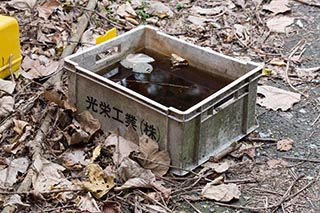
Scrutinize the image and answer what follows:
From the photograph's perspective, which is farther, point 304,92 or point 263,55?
point 263,55

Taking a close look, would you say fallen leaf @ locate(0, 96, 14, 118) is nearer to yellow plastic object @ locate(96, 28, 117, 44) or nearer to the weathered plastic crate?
the weathered plastic crate

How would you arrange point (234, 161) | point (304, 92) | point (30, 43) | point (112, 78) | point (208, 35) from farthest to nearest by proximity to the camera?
point (208, 35) → point (30, 43) → point (304, 92) → point (112, 78) → point (234, 161)

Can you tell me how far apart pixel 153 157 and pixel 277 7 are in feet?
6.10

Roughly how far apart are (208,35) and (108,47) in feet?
3.09

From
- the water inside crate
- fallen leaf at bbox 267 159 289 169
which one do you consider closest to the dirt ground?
fallen leaf at bbox 267 159 289 169

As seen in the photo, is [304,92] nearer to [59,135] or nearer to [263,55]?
[263,55]

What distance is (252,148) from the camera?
113 inches

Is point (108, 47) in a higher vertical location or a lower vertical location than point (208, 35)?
higher

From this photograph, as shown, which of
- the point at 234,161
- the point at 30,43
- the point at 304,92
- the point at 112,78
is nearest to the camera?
the point at 234,161

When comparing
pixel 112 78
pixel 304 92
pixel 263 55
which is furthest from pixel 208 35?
pixel 112 78

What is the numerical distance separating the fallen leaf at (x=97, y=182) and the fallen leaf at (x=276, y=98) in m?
0.92

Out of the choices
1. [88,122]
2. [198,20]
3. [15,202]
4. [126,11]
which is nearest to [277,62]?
[198,20]

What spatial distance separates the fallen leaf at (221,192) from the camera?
255 cm

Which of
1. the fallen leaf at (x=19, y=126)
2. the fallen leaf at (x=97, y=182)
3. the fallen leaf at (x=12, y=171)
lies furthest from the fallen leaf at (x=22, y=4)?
the fallen leaf at (x=97, y=182)
